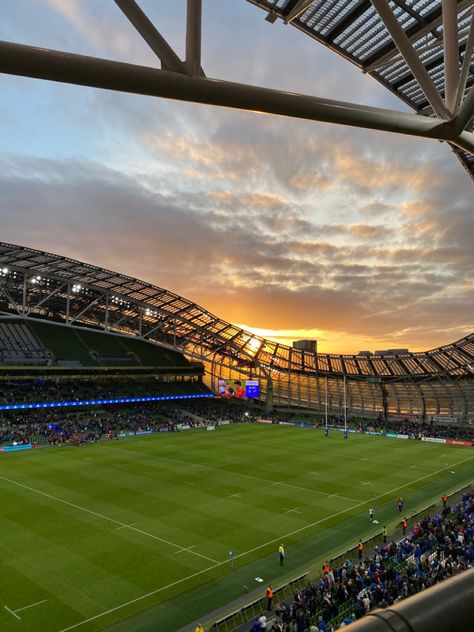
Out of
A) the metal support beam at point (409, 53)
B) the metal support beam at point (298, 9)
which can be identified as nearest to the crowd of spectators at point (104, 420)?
the metal support beam at point (298, 9)

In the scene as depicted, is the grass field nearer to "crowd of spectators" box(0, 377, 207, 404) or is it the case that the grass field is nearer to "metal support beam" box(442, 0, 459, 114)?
"metal support beam" box(442, 0, 459, 114)

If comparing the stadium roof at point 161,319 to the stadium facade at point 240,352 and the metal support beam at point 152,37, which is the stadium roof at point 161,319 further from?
the metal support beam at point 152,37

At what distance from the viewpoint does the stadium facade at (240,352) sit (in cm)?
7238

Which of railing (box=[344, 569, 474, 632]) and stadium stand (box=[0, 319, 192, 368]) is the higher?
stadium stand (box=[0, 319, 192, 368])

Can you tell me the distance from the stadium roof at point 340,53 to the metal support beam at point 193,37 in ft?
0.04

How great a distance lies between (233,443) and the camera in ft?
204

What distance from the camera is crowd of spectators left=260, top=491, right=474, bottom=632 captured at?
19000 millimetres

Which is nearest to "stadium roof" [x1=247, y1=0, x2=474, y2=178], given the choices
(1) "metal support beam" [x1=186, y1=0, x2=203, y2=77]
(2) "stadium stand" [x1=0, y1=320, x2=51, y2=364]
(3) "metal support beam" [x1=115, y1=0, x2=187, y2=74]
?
(1) "metal support beam" [x1=186, y1=0, x2=203, y2=77]

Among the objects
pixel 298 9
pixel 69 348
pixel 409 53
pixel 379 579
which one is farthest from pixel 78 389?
pixel 409 53

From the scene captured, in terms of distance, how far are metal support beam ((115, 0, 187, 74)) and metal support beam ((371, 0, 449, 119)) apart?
291cm

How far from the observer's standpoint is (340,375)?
296 ft

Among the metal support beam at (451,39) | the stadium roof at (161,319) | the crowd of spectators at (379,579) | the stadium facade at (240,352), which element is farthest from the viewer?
the stadium facade at (240,352)

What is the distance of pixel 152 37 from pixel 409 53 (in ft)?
11.6

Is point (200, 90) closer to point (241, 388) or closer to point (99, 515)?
point (99, 515)
